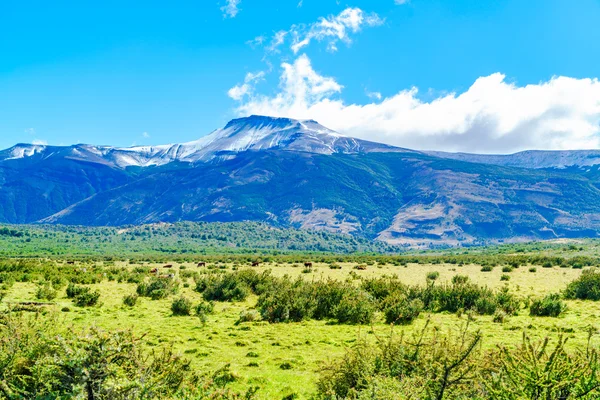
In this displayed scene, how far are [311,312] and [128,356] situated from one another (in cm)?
1641

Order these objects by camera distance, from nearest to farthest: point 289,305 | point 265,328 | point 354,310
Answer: point 265,328, point 354,310, point 289,305

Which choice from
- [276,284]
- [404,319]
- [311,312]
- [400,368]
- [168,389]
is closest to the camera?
[168,389]

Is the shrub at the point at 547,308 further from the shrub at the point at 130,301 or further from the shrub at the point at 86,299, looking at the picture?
the shrub at the point at 86,299

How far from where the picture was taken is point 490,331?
17.7 metres

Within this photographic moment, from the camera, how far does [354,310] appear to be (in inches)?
815

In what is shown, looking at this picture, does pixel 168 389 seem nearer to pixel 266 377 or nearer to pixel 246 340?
pixel 266 377

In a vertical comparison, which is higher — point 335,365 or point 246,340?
point 335,365

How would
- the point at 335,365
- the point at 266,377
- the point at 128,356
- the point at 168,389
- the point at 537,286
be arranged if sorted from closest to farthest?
1. the point at 128,356
2. the point at 168,389
3. the point at 335,365
4. the point at 266,377
5. the point at 537,286

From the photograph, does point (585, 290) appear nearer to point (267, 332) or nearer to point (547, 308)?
point (547, 308)

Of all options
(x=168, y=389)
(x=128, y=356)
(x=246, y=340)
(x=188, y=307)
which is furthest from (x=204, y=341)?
(x=128, y=356)

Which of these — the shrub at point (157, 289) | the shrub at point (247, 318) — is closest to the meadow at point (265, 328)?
the shrub at point (247, 318)

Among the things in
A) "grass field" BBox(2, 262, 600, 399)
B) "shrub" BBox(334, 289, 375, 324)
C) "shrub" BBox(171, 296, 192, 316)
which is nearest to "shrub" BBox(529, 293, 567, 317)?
"grass field" BBox(2, 262, 600, 399)

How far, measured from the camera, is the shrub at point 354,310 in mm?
20422

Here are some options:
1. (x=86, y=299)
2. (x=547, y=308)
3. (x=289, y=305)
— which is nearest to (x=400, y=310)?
(x=289, y=305)
